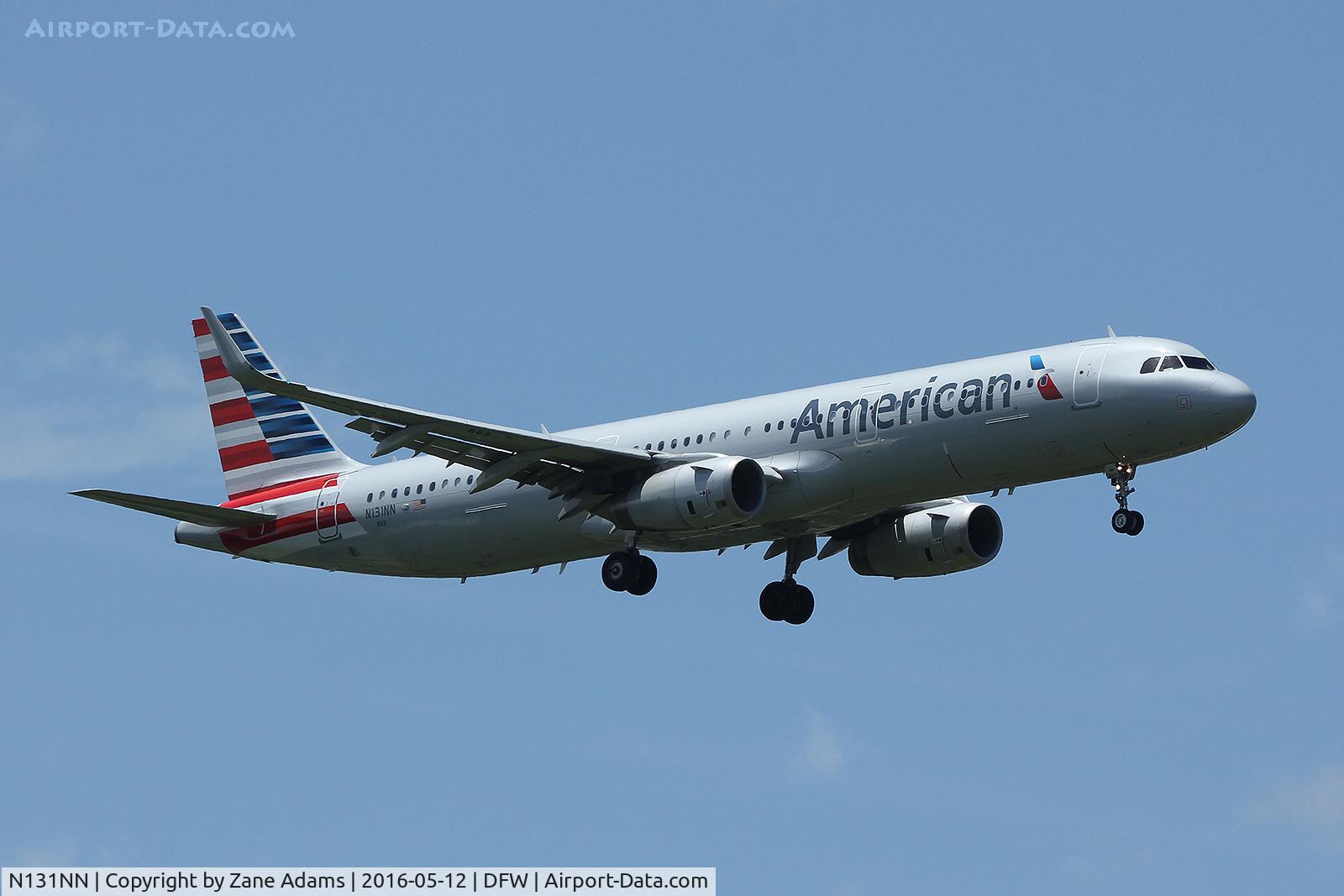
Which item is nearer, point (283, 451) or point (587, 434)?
point (587, 434)

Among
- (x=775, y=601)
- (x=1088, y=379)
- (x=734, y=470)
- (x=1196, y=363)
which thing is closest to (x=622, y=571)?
(x=734, y=470)

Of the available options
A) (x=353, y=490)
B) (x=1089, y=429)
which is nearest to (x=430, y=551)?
(x=353, y=490)

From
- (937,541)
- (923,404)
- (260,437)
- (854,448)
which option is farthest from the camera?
(260,437)

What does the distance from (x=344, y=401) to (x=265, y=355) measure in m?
17.0

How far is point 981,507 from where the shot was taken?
48125mm

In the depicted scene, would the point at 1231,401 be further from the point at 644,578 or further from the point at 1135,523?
the point at 644,578

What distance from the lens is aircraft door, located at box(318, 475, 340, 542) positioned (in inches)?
1984

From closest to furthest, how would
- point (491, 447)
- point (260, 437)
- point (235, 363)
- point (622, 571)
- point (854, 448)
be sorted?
1. point (235, 363)
2. point (854, 448)
3. point (491, 447)
4. point (622, 571)
5. point (260, 437)

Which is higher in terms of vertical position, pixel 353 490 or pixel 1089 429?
pixel 353 490

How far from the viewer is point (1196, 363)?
40.6 metres

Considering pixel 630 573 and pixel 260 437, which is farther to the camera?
pixel 260 437

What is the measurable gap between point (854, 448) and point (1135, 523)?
601 cm

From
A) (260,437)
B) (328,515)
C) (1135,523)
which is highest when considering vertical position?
(260,437)

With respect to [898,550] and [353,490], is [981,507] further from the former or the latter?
[353,490]
